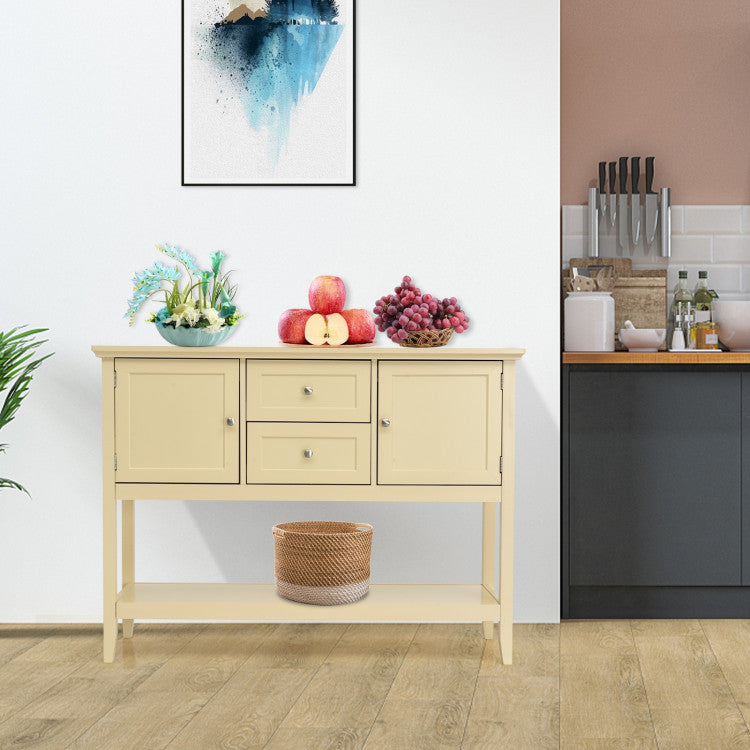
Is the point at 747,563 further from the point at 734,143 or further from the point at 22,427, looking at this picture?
the point at 22,427

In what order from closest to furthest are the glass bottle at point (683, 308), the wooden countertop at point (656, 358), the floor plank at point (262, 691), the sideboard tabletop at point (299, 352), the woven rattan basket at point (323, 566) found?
the floor plank at point (262, 691) → the sideboard tabletop at point (299, 352) → the woven rattan basket at point (323, 566) → the wooden countertop at point (656, 358) → the glass bottle at point (683, 308)

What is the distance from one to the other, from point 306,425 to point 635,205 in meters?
1.60

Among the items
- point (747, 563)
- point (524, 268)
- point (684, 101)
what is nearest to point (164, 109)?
point (524, 268)

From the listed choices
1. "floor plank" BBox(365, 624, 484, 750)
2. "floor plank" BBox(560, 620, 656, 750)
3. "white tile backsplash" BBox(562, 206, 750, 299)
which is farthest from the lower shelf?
"white tile backsplash" BBox(562, 206, 750, 299)

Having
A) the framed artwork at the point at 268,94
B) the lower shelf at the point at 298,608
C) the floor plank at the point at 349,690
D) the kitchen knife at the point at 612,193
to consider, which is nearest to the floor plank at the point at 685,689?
the lower shelf at the point at 298,608

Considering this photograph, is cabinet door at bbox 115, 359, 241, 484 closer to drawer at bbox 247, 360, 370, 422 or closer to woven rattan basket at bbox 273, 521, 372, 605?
drawer at bbox 247, 360, 370, 422

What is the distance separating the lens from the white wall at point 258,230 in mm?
3133

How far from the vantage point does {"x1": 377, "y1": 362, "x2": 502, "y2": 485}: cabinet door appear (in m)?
2.71

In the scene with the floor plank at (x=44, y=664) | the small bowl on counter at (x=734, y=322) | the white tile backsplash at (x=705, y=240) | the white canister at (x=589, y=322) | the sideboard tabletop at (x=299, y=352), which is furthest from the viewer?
the white tile backsplash at (x=705, y=240)

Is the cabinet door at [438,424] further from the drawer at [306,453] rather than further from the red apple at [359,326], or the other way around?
the red apple at [359,326]

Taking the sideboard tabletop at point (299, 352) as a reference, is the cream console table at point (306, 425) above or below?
below

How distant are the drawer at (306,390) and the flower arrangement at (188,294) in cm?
21

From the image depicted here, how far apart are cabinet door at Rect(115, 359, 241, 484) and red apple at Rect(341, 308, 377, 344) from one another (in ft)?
1.18

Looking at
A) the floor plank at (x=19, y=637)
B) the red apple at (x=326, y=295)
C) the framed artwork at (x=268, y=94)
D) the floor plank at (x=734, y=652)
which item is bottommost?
the floor plank at (x=19, y=637)
